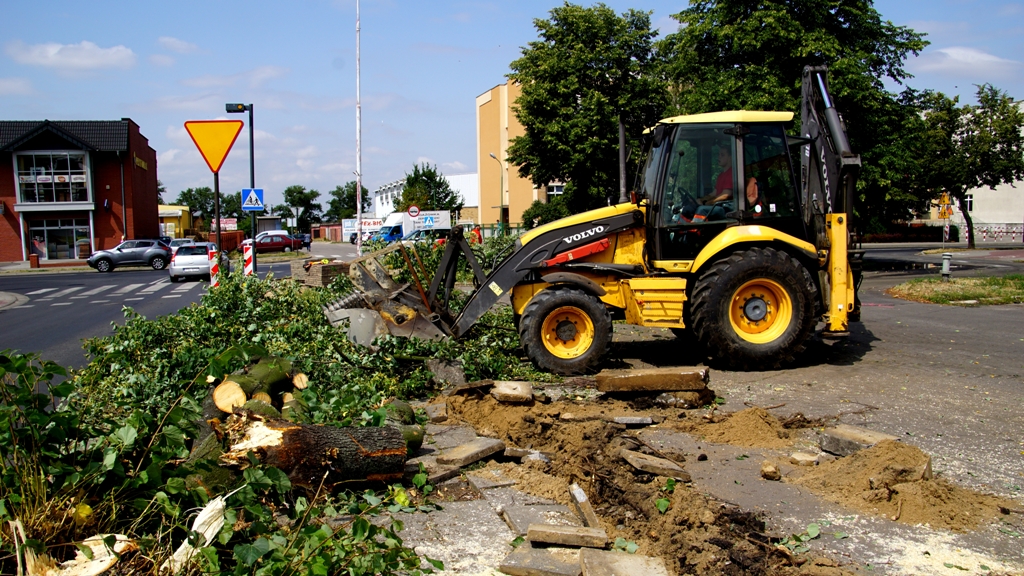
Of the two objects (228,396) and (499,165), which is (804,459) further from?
(499,165)

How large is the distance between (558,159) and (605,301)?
30.2 metres

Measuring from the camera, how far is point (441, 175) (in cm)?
6506

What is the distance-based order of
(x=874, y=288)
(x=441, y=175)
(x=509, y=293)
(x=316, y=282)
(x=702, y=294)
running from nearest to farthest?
(x=702, y=294), (x=509, y=293), (x=316, y=282), (x=874, y=288), (x=441, y=175)

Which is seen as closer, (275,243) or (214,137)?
(214,137)

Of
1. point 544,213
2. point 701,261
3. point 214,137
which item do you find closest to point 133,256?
point 544,213

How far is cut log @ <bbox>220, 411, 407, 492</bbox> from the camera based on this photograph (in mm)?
4613

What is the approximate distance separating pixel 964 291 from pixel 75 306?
2191cm

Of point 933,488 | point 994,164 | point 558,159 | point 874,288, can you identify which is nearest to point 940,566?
point 933,488

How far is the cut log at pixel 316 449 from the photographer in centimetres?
461

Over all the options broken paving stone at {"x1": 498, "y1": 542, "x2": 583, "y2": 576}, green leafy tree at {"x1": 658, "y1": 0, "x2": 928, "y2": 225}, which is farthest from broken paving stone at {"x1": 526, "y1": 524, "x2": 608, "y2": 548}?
green leafy tree at {"x1": 658, "y1": 0, "x2": 928, "y2": 225}

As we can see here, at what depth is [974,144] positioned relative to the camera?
3822 cm

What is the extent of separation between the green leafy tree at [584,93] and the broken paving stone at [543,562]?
112ft


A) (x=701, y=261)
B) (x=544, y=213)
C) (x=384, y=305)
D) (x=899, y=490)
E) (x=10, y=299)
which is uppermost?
(x=544, y=213)

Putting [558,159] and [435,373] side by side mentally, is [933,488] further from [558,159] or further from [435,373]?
[558,159]
